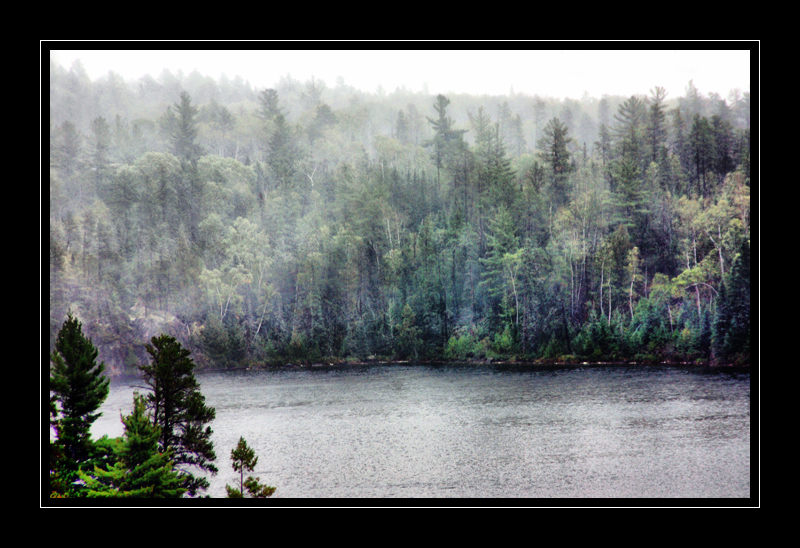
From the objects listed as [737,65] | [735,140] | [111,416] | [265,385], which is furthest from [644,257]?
[111,416]

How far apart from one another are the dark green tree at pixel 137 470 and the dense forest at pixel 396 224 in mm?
6276

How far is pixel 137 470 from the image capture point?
6.89 m

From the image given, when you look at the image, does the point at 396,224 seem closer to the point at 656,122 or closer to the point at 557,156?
the point at 557,156

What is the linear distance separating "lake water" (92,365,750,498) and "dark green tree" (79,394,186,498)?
6.45 feet

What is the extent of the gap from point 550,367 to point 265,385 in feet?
24.1

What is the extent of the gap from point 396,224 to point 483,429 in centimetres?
642

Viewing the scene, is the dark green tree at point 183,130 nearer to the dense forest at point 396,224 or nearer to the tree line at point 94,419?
the dense forest at point 396,224

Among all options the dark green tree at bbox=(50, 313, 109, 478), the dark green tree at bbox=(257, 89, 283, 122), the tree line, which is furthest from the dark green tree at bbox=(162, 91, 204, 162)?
the dark green tree at bbox=(50, 313, 109, 478)

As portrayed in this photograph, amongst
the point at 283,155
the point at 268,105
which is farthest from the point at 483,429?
the point at 268,105

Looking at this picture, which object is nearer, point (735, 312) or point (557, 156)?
point (735, 312)

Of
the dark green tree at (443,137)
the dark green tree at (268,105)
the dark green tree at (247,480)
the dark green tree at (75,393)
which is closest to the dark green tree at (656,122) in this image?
the dark green tree at (443,137)

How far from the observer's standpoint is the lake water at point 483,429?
29.3 ft

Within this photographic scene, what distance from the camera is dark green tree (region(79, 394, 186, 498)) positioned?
6777 mm
